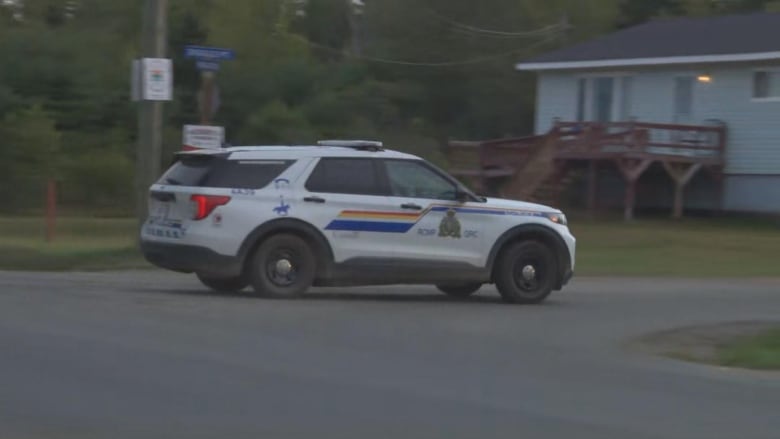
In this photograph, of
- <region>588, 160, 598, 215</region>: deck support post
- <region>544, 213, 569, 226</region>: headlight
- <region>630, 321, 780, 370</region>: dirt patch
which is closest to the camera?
<region>630, 321, 780, 370</region>: dirt patch

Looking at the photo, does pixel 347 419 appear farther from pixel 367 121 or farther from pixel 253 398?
pixel 367 121

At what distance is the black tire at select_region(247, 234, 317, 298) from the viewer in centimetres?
1667

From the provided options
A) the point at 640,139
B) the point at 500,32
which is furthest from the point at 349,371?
the point at 500,32

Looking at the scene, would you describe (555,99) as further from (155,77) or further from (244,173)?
(244,173)

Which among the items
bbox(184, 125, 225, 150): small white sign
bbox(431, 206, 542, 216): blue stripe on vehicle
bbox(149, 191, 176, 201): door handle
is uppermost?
bbox(184, 125, 225, 150): small white sign

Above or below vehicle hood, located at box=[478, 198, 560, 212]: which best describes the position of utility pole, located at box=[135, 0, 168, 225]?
above

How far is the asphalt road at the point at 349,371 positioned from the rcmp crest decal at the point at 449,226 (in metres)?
0.84

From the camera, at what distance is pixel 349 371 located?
1204 centimetres

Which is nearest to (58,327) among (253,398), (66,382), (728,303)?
(66,382)

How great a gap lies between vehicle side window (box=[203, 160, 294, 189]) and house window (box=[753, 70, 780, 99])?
22.2 meters

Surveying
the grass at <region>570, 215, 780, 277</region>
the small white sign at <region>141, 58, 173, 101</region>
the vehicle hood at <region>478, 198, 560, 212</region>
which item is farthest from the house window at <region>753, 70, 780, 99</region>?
the vehicle hood at <region>478, 198, 560, 212</region>

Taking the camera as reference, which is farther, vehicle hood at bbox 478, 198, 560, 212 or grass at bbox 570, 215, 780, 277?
grass at bbox 570, 215, 780, 277

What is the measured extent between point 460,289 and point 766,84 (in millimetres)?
20162

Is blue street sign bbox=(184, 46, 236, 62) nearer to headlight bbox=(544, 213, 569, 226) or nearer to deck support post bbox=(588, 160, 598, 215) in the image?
headlight bbox=(544, 213, 569, 226)
